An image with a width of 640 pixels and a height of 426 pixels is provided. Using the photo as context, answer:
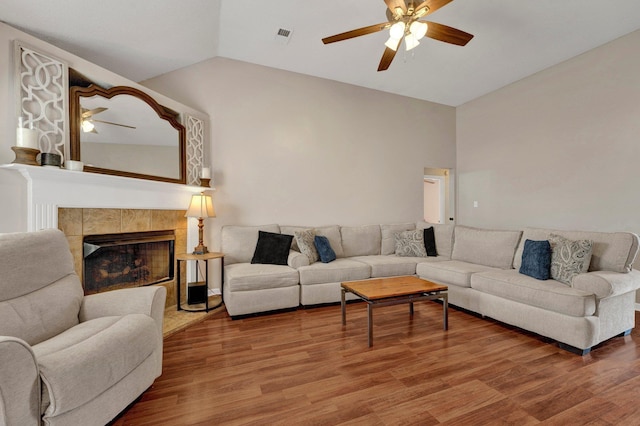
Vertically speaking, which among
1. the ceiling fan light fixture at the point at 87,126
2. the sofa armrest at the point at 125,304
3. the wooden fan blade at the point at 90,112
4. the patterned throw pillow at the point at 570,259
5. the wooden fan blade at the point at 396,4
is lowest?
the sofa armrest at the point at 125,304

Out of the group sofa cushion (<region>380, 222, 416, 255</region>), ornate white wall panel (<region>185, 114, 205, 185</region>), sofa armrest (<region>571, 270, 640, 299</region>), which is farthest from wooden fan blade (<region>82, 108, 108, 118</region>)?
sofa armrest (<region>571, 270, 640, 299</region>)

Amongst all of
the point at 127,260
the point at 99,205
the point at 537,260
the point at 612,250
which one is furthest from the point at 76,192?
the point at 612,250

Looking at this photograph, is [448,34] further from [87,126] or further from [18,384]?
[18,384]

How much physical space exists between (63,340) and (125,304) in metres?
0.38

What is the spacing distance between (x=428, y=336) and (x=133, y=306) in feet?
7.71

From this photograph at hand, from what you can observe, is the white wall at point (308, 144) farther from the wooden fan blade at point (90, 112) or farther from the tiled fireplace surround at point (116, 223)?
the wooden fan blade at point (90, 112)

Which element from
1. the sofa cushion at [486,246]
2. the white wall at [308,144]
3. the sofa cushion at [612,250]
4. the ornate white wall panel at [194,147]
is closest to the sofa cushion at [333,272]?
the white wall at [308,144]

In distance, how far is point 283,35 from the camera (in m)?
3.37

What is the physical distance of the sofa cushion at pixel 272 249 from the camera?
3.42 meters

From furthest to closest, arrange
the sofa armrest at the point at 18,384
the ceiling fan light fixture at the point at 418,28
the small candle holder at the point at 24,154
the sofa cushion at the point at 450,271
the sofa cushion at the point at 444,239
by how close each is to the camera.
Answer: the sofa cushion at the point at 444,239, the sofa cushion at the point at 450,271, the ceiling fan light fixture at the point at 418,28, the small candle holder at the point at 24,154, the sofa armrest at the point at 18,384

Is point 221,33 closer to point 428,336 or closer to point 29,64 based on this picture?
point 29,64

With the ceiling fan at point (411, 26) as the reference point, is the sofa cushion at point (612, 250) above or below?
below

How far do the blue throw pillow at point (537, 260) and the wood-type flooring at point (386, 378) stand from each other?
1.90 ft

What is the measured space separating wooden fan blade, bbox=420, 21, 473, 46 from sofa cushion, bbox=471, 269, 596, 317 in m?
2.27
